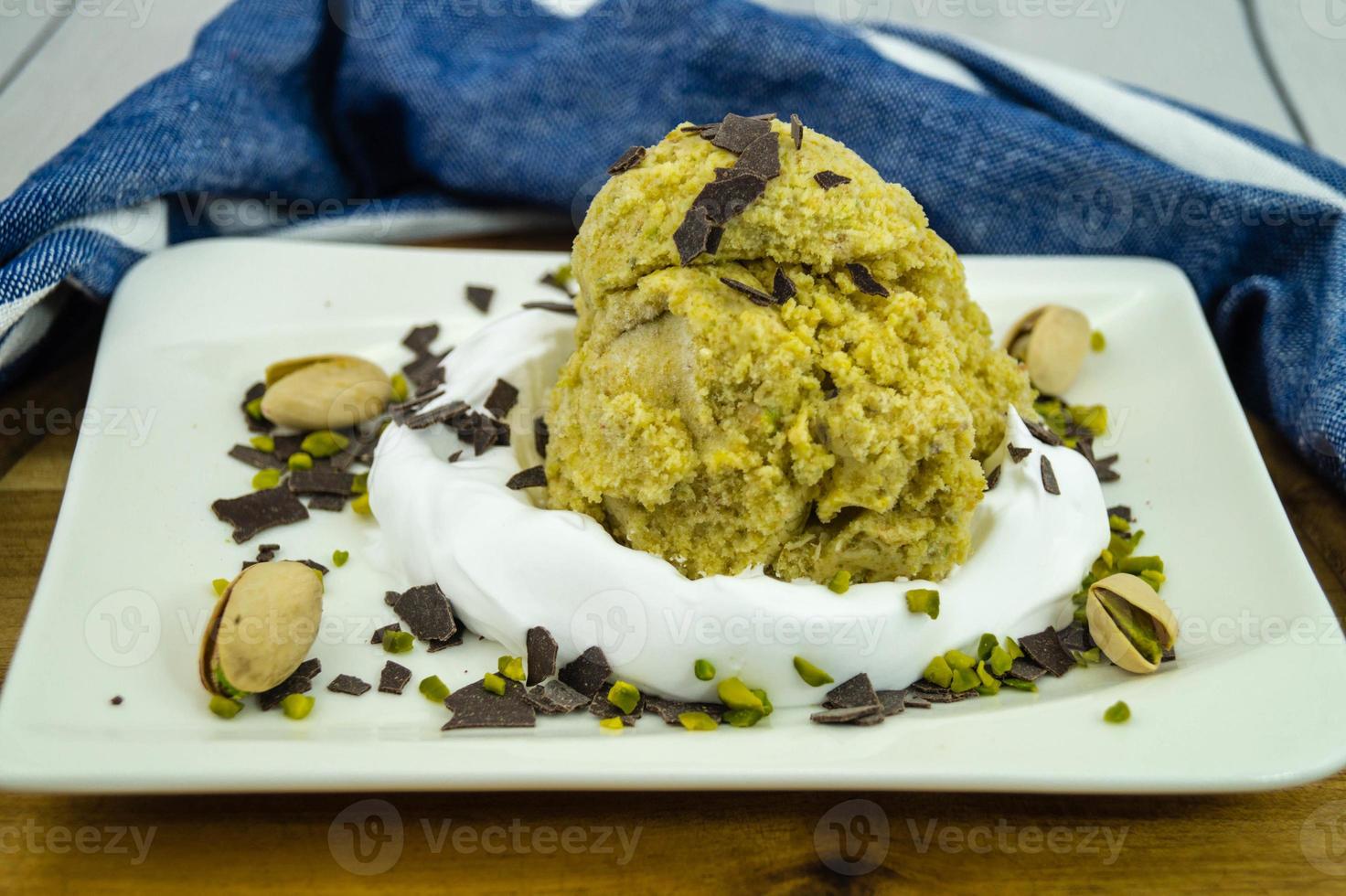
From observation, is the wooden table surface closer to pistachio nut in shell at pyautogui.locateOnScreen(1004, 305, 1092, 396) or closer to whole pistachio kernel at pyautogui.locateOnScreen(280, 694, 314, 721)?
whole pistachio kernel at pyautogui.locateOnScreen(280, 694, 314, 721)

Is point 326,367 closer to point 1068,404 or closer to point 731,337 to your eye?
point 731,337

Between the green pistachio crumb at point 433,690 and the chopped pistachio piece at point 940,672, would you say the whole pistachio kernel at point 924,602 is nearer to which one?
the chopped pistachio piece at point 940,672

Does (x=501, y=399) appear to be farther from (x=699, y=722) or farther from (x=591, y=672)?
(x=699, y=722)

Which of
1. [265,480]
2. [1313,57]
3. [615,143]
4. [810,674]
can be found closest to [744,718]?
[810,674]

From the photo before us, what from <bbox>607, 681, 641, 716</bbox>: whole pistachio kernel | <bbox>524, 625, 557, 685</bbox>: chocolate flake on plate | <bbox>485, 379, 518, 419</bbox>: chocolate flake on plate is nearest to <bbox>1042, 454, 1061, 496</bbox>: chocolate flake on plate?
<bbox>607, 681, 641, 716</bbox>: whole pistachio kernel

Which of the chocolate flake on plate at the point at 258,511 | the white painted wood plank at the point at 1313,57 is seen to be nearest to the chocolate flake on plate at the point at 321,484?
the chocolate flake on plate at the point at 258,511

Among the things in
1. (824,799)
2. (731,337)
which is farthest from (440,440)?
(824,799)
